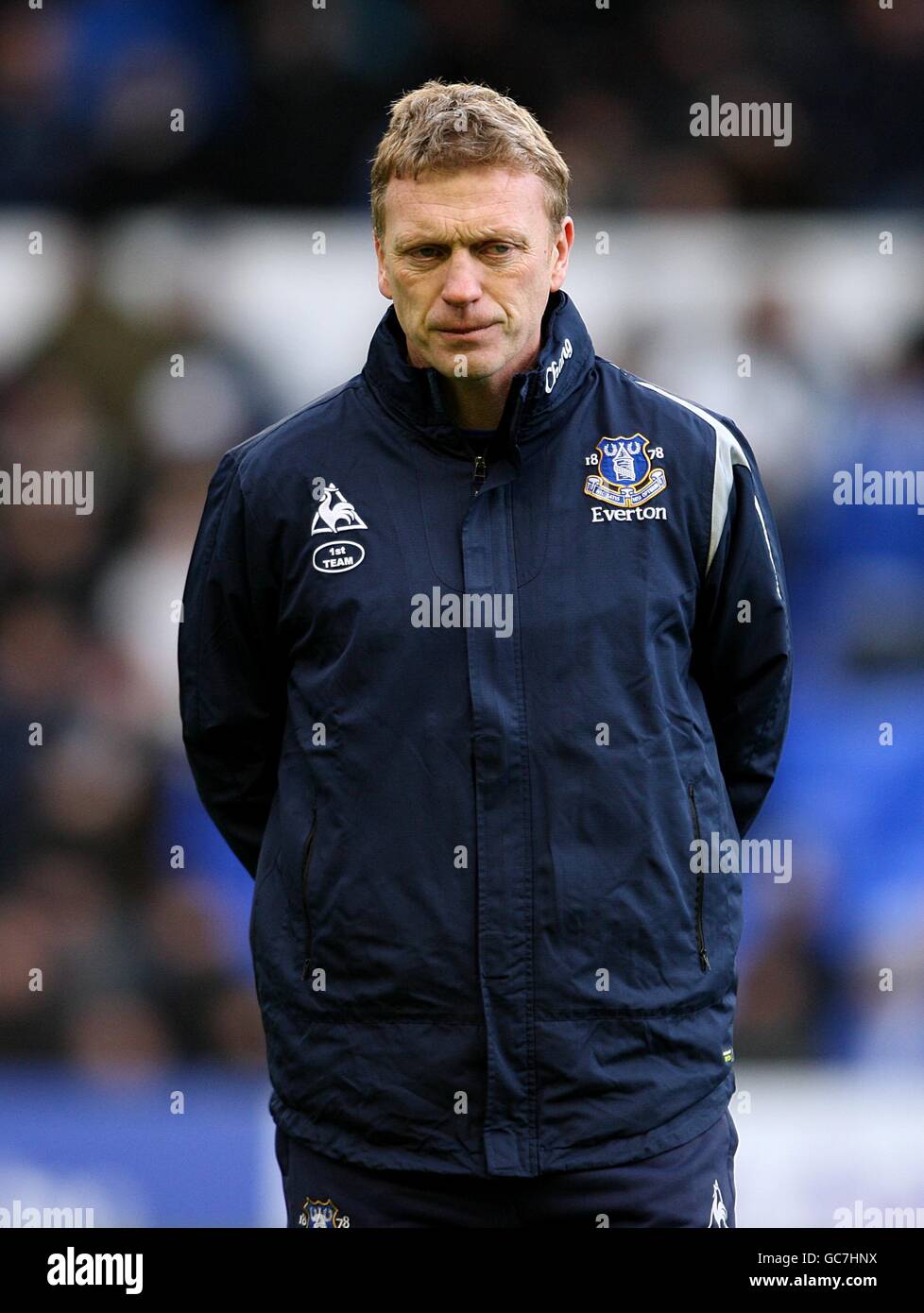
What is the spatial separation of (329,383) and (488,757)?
1.64m

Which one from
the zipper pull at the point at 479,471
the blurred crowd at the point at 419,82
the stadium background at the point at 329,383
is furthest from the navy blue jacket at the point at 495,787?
the blurred crowd at the point at 419,82

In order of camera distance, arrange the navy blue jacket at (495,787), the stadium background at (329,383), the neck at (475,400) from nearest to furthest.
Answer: the navy blue jacket at (495,787) < the neck at (475,400) < the stadium background at (329,383)

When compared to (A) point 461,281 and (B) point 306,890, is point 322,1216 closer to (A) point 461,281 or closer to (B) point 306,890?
(B) point 306,890

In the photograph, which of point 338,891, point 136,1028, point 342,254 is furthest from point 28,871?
point 338,891

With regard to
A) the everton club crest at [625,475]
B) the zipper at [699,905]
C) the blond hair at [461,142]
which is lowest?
the zipper at [699,905]

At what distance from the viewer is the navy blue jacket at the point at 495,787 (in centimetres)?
176

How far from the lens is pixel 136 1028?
322 cm

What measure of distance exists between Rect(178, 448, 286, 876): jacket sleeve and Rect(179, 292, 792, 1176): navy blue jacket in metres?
0.03

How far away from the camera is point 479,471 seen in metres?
1.85

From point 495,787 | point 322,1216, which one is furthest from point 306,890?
point 322,1216

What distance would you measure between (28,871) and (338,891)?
1619 mm

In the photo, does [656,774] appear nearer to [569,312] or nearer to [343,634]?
[343,634]

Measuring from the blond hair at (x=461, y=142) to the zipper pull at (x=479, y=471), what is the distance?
0.30m

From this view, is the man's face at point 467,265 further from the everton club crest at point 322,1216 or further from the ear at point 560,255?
the everton club crest at point 322,1216
